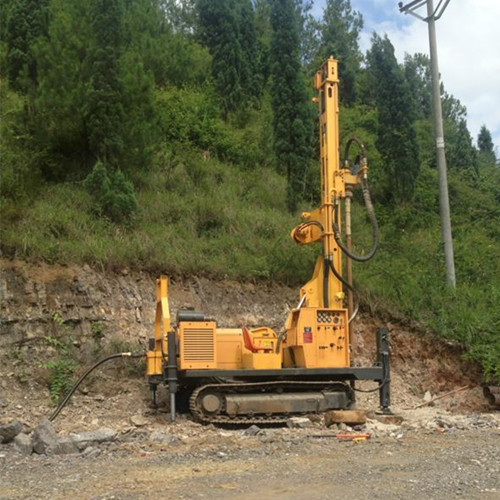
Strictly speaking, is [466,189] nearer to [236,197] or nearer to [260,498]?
[236,197]

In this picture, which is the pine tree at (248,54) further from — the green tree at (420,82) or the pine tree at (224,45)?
the green tree at (420,82)

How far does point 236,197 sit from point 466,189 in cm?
1102

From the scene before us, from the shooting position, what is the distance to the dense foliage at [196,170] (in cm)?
1633

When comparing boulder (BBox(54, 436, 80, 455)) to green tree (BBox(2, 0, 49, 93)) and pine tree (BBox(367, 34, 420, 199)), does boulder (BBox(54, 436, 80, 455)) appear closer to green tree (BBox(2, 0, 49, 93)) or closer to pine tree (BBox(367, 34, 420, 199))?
green tree (BBox(2, 0, 49, 93))

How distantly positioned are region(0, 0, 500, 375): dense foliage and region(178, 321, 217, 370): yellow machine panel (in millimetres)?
4467

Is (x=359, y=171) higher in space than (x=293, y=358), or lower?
higher

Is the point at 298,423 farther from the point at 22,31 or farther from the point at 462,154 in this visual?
the point at 462,154

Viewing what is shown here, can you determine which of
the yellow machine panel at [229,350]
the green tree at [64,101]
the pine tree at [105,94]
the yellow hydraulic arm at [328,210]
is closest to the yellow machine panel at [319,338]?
the yellow hydraulic arm at [328,210]

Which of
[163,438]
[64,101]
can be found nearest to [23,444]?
[163,438]

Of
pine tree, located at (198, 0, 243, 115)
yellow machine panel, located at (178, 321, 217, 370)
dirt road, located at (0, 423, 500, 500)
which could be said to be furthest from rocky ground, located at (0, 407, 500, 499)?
pine tree, located at (198, 0, 243, 115)

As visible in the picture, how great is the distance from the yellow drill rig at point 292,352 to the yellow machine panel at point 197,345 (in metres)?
0.02

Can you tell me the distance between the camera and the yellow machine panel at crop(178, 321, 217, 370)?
37.4 ft

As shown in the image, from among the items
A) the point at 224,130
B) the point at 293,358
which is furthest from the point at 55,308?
the point at 224,130

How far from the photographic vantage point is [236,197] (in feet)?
66.4
